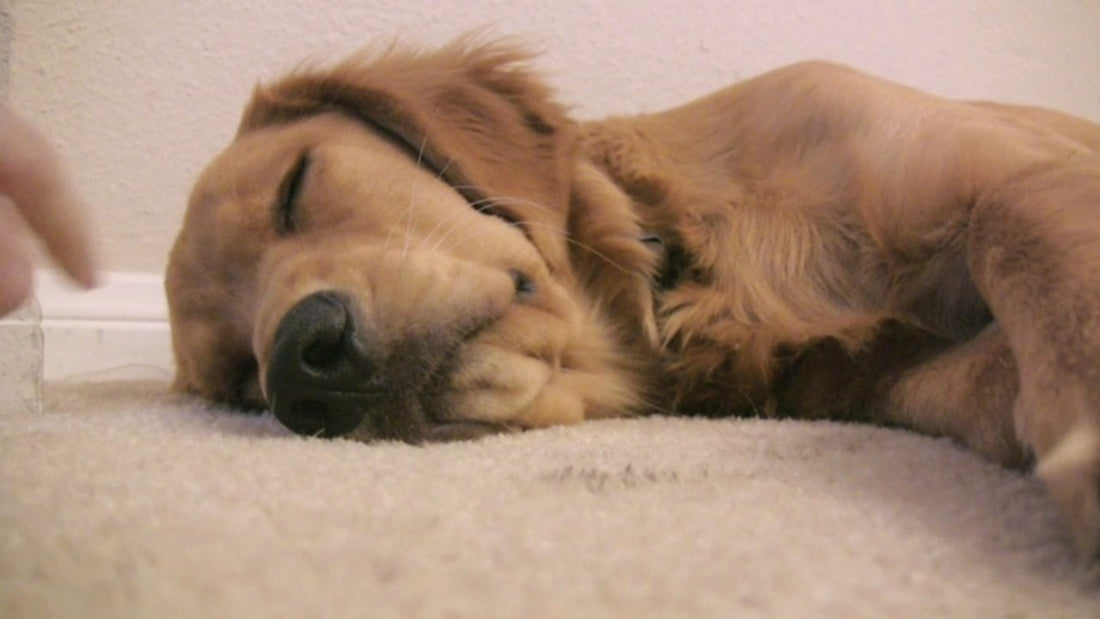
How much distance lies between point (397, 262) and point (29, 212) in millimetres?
393

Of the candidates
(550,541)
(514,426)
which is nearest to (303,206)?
(514,426)

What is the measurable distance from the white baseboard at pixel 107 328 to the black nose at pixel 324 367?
42.4 inches

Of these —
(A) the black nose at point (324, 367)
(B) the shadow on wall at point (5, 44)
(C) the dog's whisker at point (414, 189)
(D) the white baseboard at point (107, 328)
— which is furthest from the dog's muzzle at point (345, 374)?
(D) the white baseboard at point (107, 328)

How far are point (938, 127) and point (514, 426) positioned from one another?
0.61 metres

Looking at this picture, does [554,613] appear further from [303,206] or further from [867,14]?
[867,14]

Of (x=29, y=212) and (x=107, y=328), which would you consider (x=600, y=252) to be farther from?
(x=107, y=328)

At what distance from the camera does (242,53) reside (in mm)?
1829

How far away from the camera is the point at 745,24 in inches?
76.7

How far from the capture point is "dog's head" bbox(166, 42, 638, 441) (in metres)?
0.88

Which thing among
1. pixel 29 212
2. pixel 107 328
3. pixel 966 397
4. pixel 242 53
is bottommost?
pixel 107 328

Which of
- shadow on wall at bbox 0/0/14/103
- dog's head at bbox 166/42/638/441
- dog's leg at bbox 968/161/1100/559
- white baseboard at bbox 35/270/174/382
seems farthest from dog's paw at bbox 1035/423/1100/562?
white baseboard at bbox 35/270/174/382

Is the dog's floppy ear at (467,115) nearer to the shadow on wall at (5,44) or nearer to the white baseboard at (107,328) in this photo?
the shadow on wall at (5,44)

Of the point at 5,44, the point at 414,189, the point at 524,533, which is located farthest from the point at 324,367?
the point at 5,44

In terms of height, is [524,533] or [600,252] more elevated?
[524,533]
